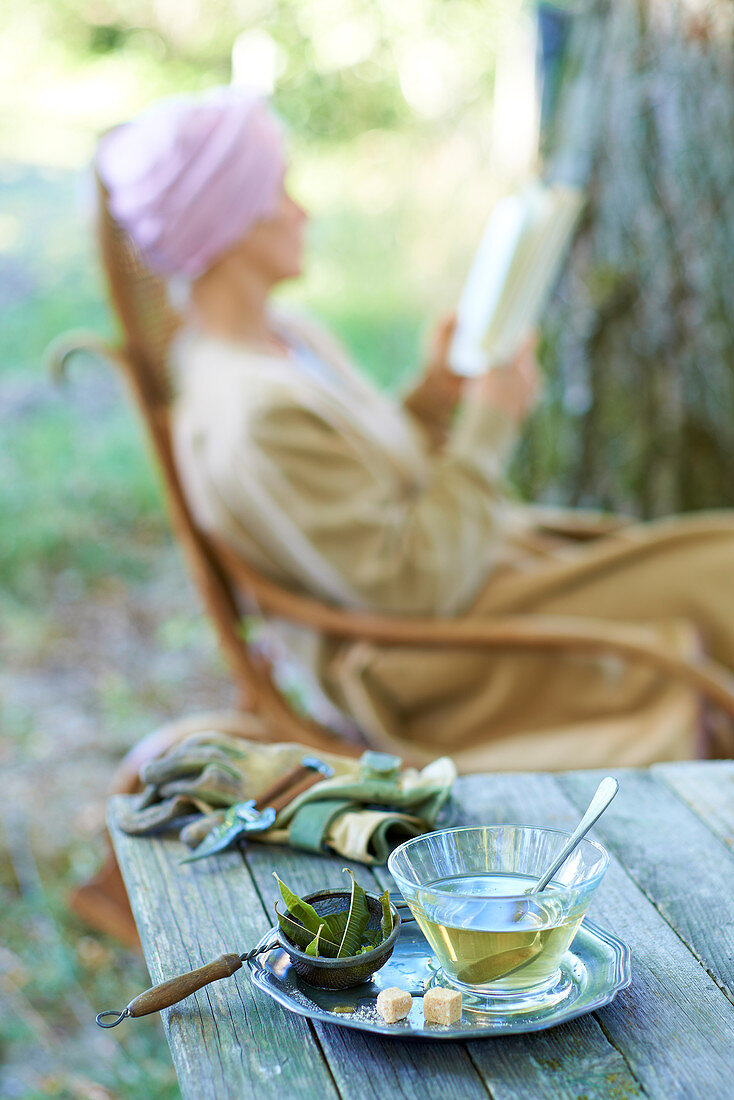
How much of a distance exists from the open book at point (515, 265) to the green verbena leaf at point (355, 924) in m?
1.32

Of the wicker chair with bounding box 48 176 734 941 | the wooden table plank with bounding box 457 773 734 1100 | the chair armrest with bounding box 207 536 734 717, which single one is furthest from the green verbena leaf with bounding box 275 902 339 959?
the chair armrest with bounding box 207 536 734 717

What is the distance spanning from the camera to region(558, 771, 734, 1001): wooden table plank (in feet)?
2.98

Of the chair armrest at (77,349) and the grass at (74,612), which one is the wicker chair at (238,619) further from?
the grass at (74,612)

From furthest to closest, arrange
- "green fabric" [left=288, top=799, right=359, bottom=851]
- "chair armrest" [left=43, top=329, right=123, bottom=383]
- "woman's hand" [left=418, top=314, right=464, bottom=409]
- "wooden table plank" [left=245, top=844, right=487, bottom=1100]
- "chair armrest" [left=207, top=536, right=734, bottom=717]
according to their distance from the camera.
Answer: "woman's hand" [left=418, top=314, right=464, bottom=409] < "chair armrest" [left=43, top=329, right=123, bottom=383] < "chair armrest" [left=207, top=536, right=734, bottom=717] < "green fabric" [left=288, top=799, right=359, bottom=851] < "wooden table plank" [left=245, top=844, right=487, bottom=1100]

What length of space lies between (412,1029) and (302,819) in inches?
13.1

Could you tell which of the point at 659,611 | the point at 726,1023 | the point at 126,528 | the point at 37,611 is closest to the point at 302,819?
the point at 726,1023

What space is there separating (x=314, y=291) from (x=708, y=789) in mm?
4249

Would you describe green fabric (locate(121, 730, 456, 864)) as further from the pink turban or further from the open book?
the pink turban

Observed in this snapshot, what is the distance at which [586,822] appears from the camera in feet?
2.76

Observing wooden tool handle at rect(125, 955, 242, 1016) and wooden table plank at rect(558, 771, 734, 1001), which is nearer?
wooden tool handle at rect(125, 955, 242, 1016)

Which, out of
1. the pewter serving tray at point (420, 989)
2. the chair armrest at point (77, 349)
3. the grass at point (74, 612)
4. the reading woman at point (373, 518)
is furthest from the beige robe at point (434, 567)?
the pewter serving tray at point (420, 989)

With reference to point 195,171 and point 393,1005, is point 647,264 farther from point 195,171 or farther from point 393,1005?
point 393,1005

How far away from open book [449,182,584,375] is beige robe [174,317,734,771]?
191mm

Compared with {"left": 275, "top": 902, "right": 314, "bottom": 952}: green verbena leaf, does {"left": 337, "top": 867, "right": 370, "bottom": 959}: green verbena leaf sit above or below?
below
